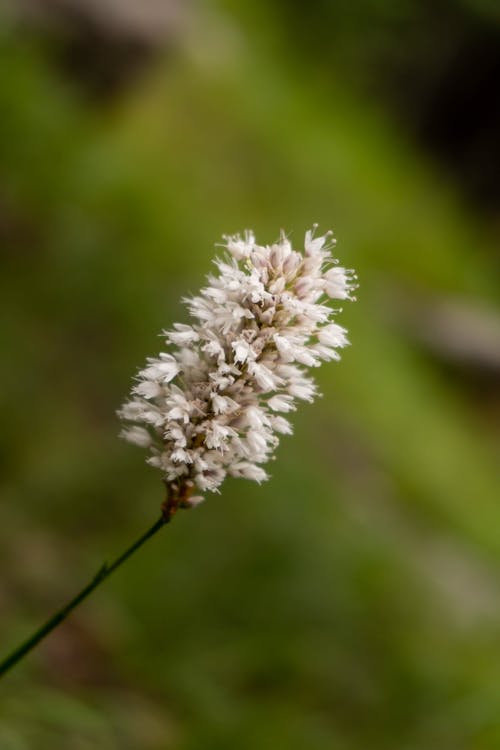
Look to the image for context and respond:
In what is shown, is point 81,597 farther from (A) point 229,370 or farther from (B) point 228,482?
(B) point 228,482

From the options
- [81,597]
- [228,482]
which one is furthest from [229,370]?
[228,482]

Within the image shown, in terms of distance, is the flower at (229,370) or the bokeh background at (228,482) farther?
the bokeh background at (228,482)

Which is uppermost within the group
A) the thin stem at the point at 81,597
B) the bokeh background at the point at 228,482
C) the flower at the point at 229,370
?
the bokeh background at the point at 228,482

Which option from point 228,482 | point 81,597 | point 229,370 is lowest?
point 81,597

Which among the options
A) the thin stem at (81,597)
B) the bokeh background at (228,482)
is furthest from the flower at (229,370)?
the bokeh background at (228,482)

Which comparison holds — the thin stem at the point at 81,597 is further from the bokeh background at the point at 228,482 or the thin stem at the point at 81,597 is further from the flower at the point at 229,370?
the bokeh background at the point at 228,482

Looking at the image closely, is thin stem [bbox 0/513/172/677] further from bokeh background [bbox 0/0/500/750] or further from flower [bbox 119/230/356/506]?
bokeh background [bbox 0/0/500/750]
